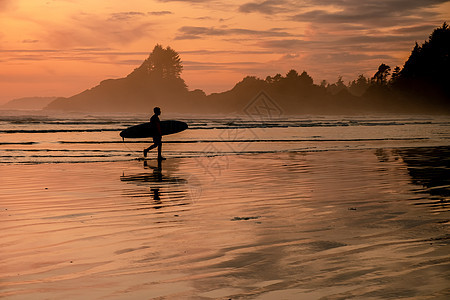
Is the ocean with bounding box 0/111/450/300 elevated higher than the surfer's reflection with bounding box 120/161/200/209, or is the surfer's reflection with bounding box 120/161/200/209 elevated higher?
the ocean with bounding box 0/111/450/300

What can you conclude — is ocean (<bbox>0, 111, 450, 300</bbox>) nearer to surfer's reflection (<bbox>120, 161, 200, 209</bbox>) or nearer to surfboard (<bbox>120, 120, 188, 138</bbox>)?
surfer's reflection (<bbox>120, 161, 200, 209</bbox>)

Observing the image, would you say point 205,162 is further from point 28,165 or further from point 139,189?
point 139,189

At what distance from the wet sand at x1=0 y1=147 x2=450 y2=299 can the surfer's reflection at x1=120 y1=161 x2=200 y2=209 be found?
0.03 meters

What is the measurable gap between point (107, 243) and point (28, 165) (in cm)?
1404

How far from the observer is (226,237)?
829 cm

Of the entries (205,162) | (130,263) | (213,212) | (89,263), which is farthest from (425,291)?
(205,162)

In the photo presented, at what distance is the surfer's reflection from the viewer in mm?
11953

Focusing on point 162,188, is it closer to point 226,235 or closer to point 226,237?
point 226,235

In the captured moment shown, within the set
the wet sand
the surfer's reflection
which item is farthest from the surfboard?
the wet sand

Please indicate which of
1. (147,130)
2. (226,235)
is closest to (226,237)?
(226,235)

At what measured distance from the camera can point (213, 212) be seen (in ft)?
34.5

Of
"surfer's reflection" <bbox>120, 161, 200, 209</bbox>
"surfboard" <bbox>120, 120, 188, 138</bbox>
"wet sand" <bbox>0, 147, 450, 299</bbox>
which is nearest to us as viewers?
"wet sand" <bbox>0, 147, 450, 299</bbox>

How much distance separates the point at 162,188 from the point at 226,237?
6.23 metres

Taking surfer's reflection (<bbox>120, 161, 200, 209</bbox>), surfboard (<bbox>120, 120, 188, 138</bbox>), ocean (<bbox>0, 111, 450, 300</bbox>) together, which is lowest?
surfer's reflection (<bbox>120, 161, 200, 209</bbox>)
